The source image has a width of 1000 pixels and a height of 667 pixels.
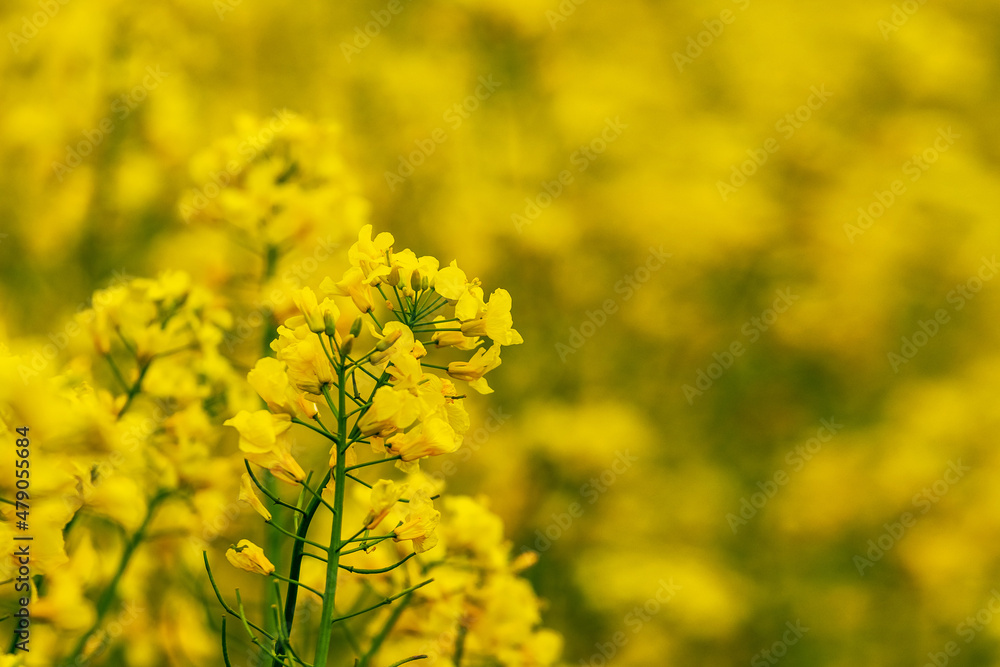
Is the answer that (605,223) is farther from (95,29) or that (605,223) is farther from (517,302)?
(95,29)

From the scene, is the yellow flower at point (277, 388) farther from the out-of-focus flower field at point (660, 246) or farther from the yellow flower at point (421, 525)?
the out-of-focus flower field at point (660, 246)

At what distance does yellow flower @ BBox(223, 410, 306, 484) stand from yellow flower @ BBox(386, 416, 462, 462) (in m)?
0.07

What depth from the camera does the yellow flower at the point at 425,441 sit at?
2.01 feet

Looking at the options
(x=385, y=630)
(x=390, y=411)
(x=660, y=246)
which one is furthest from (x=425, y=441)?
(x=660, y=246)

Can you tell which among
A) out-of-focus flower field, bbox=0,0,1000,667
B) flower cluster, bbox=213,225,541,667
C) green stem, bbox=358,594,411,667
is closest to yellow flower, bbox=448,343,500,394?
flower cluster, bbox=213,225,541,667

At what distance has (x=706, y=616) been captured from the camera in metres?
2.17

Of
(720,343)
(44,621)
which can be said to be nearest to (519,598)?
(44,621)

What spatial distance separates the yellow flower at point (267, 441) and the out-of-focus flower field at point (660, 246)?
108 centimetres

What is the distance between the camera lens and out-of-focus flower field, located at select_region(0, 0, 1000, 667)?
1.88 meters

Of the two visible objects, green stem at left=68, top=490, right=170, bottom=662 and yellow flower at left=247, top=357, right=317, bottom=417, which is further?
green stem at left=68, top=490, right=170, bottom=662

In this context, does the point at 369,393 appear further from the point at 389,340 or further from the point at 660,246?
the point at 660,246

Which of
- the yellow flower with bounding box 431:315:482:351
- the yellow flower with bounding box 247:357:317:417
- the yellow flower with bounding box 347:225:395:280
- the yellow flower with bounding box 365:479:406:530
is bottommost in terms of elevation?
the yellow flower with bounding box 365:479:406:530

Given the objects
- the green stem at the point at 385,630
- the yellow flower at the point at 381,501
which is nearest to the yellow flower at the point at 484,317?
the yellow flower at the point at 381,501

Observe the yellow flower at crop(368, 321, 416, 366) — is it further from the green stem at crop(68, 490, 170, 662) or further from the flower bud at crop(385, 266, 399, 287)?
the green stem at crop(68, 490, 170, 662)
